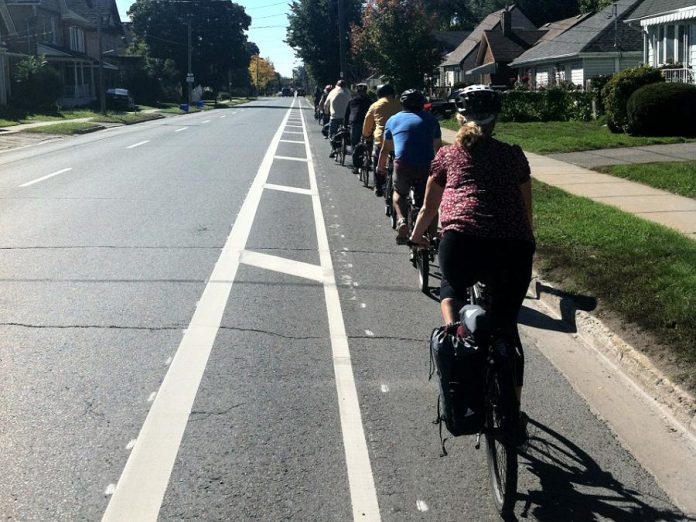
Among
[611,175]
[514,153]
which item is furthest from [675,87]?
[514,153]

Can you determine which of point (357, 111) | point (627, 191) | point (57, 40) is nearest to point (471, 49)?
point (57, 40)

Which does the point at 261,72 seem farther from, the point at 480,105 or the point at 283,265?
the point at 480,105

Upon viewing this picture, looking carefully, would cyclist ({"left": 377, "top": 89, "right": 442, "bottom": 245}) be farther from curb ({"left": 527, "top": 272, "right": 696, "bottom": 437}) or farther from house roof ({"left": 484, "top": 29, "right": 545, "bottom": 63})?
house roof ({"left": 484, "top": 29, "right": 545, "bottom": 63})

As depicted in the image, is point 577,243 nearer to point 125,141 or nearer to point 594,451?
point 594,451

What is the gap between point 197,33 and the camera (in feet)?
309

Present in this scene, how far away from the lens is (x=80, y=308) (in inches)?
302

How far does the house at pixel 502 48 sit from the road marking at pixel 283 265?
5233 centimetres

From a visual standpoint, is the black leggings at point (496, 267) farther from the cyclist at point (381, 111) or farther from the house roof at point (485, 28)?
the house roof at point (485, 28)

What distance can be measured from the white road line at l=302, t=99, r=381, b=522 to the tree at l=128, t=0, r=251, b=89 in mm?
86339

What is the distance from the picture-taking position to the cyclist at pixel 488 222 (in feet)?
14.9

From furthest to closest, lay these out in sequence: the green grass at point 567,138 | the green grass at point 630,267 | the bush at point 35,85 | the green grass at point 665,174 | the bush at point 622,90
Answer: the bush at point 35,85
the bush at point 622,90
the green grass at point 567,138
the green grass at point 665,174
the green grass at point 630,267

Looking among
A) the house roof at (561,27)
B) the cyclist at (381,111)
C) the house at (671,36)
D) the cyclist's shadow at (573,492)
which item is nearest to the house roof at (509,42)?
the house roof at (561,27)

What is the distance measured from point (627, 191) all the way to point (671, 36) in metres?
22.8

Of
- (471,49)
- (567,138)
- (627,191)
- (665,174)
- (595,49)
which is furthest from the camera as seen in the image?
(471,49)
